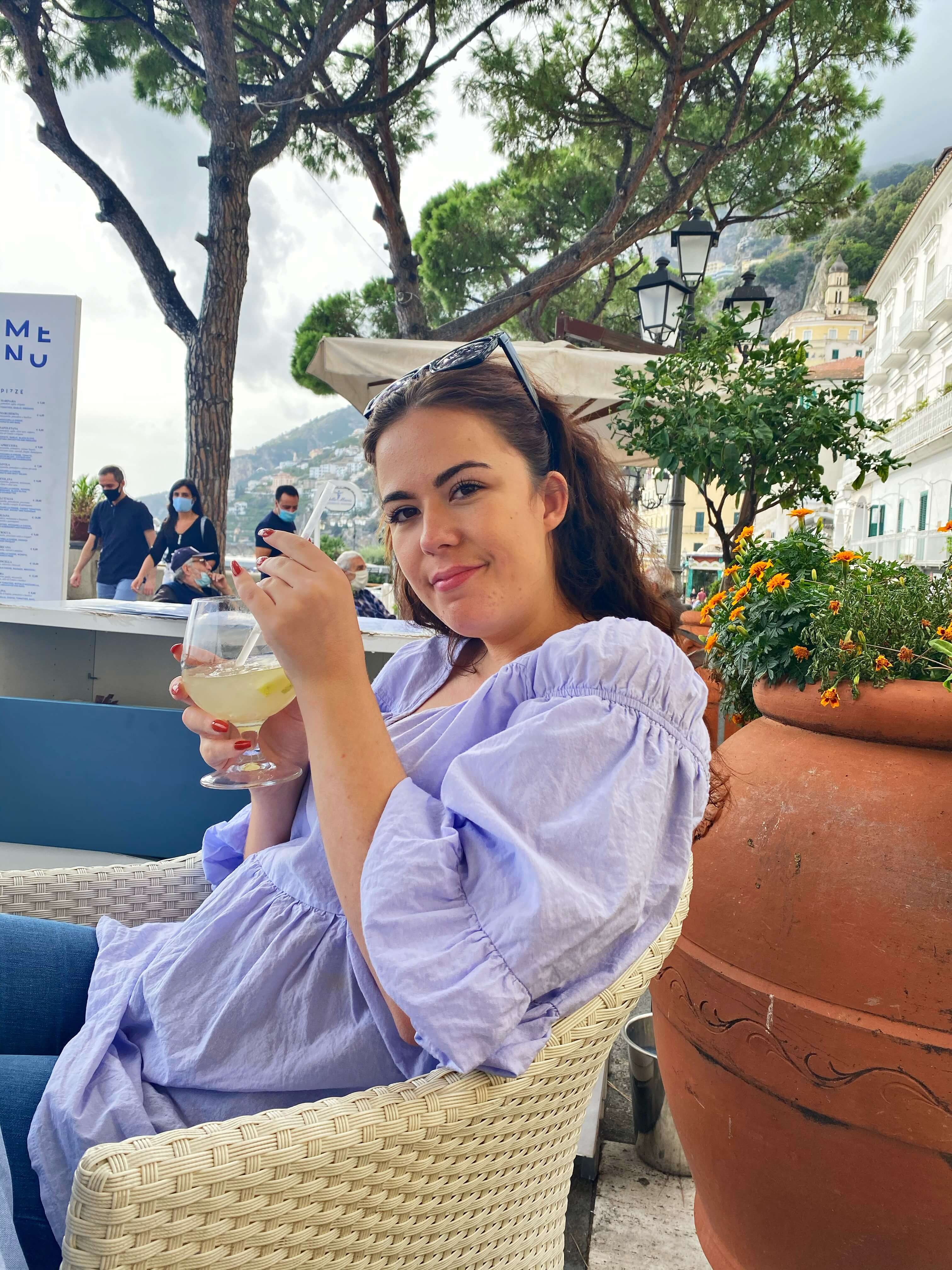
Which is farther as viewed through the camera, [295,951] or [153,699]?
[153,699]

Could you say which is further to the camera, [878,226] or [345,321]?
[878,226]

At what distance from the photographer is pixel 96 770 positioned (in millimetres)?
2557

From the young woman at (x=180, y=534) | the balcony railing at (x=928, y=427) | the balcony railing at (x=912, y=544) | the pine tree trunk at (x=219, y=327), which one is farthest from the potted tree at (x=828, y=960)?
the balcony railing at (x=928, y=427)

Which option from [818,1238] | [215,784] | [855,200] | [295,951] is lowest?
[818,1238]

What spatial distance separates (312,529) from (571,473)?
1.37 ft

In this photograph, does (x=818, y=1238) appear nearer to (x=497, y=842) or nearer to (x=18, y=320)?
(x=497, y=842)

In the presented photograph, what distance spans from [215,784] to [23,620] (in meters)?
1.77

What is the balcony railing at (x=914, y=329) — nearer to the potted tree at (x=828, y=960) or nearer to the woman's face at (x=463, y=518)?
the potted tree at (x=828, y=960)

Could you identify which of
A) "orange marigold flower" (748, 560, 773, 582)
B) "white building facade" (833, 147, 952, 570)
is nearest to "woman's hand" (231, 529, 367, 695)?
"orange marigold flower" (748, 560, 773, 582)

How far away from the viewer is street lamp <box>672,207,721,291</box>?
21.9ft

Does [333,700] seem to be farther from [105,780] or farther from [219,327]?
[219,327]

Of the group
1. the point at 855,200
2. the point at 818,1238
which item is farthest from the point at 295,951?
the point at 855,200

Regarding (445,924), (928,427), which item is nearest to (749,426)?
(445,924)

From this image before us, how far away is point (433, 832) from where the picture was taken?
0.84 metres
